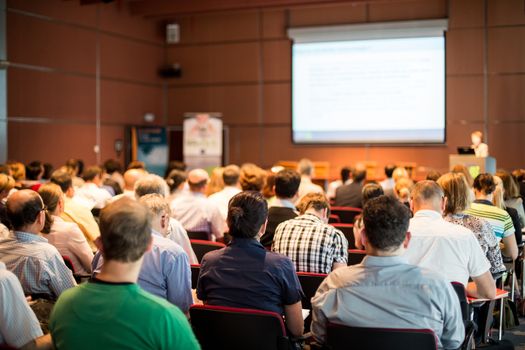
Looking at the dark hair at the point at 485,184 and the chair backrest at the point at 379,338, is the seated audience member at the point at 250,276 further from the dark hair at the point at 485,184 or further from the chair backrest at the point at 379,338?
the dark hair at the point at 485,184

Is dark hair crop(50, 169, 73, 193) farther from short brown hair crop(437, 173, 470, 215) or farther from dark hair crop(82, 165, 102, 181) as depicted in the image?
short brown hair crop(437, 173, 470, 215)

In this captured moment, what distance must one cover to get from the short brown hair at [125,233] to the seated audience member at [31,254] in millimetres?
1431

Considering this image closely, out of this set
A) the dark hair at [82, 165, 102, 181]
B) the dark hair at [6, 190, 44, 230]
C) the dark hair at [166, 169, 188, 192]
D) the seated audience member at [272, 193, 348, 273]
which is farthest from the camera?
the dark hair at [82, 165, 102, 181]

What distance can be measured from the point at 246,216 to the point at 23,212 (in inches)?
48.7

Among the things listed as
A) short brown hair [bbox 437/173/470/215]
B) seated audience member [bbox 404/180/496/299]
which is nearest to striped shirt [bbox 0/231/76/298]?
seated audience member [bbox 404/180/496/299]

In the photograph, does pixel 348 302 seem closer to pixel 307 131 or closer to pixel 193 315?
pixel 193 315

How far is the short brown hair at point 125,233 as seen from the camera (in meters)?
2.09

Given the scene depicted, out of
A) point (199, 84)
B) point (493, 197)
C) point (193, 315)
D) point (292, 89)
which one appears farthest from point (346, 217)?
point (199, 84)

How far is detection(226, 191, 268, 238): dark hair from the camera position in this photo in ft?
10.6

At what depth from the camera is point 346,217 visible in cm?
787

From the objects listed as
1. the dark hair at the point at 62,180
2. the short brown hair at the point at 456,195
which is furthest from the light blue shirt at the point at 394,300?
the dark hair at the point at 62,180

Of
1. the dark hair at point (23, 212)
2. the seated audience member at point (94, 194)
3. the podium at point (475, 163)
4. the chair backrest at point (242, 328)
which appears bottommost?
the chair backrest at point (242, 328)

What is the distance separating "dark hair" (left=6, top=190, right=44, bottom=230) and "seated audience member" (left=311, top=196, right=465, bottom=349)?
5.50ft

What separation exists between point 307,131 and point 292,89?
3.02 ft
